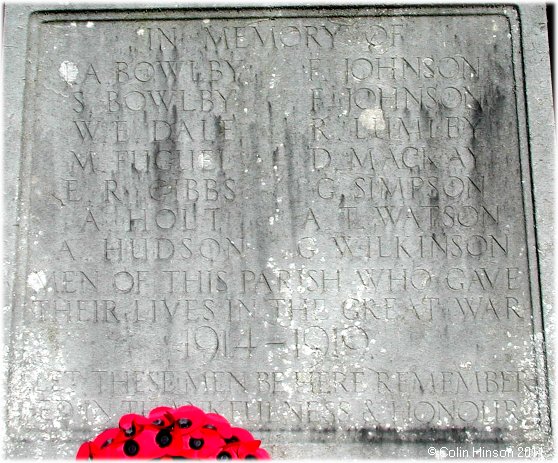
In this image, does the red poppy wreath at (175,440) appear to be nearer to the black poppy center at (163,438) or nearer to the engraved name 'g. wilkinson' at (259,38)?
the black poppy center at (163,438)

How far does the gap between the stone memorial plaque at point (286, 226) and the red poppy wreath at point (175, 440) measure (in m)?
0.54

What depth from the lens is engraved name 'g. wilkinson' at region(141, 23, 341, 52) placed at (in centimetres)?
402

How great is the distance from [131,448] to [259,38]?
7.31 ft

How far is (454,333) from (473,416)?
43 centimetres

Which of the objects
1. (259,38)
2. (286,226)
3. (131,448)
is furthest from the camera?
(259,38)

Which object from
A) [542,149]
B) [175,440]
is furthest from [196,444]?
[542,149]

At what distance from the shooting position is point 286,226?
3.90 m

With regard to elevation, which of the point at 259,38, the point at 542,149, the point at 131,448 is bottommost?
the point at 131,448

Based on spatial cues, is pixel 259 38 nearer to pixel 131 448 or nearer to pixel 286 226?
pixel 286 226

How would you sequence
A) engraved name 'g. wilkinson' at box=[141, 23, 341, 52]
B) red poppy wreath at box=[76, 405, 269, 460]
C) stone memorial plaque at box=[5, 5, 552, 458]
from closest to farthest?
red poppy wreath at box=[76, 405, 269, 460] < stone memorial plaque at box=[5, 5, 552, 458] < engraved name 'g. wilkinson' at box=[141, 23, 341, 52]

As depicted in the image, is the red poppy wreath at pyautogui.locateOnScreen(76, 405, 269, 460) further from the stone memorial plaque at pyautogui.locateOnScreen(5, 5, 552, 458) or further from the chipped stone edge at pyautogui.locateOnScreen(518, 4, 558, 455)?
the chipped stone edge at pyautogui.locateOnScreen(518, 4, 558, 455)

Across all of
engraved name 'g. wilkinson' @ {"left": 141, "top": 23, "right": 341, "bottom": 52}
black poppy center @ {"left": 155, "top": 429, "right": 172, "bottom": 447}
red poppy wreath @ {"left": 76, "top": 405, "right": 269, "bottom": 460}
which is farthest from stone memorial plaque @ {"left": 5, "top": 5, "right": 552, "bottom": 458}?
black poppy center @ {"left": 155, "top": 429, "right": 172, "bottom": 447}

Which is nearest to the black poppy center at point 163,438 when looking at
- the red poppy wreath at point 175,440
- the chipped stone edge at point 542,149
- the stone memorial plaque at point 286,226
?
the red poppy wreath at point 175,440

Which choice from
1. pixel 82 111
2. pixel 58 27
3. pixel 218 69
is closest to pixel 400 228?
pixel 218 69
